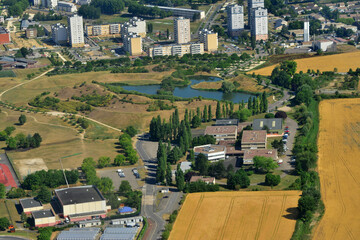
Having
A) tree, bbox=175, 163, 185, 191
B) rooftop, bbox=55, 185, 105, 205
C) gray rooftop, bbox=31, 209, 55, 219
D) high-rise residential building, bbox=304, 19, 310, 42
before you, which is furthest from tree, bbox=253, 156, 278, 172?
high-rise residential building, bbox=304, 19, 310, 42

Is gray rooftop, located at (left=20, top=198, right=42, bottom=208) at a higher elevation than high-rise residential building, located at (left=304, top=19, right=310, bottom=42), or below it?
below

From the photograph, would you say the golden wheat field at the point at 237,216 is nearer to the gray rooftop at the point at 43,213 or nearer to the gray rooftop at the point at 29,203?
the gray rooftop at the point at 43,213

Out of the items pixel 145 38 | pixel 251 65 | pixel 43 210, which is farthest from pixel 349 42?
pixel 43 210

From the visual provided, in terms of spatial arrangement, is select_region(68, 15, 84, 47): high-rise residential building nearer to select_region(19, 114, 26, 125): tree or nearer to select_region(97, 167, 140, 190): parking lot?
select_region(19, 114, 26, 125): tree

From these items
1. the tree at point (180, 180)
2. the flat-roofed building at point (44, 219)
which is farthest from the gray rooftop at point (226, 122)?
the flat-roofed building at point (44, 219)

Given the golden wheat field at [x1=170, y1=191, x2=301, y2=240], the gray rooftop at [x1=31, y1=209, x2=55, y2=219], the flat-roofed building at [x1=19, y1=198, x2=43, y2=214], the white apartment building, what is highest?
the white apartment building

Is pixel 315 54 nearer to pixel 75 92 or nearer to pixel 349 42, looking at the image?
pixel 349 42
